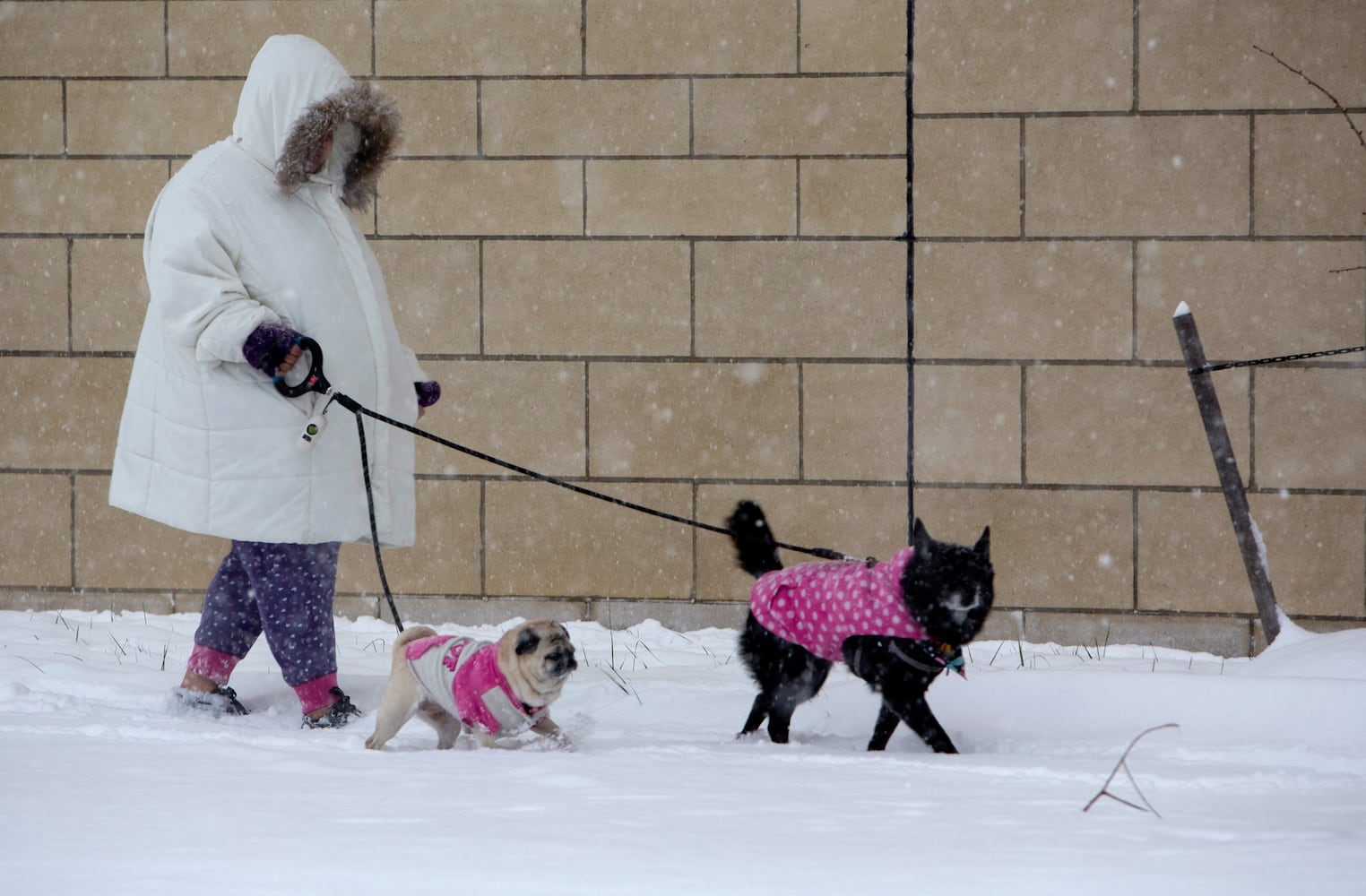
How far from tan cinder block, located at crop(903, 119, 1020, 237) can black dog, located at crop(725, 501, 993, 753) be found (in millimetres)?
2152

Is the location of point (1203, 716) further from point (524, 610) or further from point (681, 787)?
point (524, 610)

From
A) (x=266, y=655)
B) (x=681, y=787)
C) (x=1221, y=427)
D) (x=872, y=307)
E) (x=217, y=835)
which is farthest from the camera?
(x=872, y=307)

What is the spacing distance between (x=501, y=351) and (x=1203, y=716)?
3032 mm

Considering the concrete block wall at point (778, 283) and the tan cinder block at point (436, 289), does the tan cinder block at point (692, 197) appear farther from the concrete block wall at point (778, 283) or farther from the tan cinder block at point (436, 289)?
the tan cinder block at point (436, 289)

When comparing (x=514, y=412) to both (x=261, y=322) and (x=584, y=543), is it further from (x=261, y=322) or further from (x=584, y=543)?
(x=261, y=322)

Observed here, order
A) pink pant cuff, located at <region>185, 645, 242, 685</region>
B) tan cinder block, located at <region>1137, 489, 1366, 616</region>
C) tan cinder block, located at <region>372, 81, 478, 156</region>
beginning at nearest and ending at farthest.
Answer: pink pant cuff, located at <region>185, 645, 242, 685</region>, tan cinder block, located at <region>1137, 489, 1366, 616</region>, tan cinder block, located at <region>372, 81, 478, 156</region>

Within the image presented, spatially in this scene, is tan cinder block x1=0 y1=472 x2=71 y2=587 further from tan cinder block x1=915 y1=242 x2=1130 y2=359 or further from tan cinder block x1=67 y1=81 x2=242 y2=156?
tan cinder block x1=915 y1=242 x2=1130 y2=359

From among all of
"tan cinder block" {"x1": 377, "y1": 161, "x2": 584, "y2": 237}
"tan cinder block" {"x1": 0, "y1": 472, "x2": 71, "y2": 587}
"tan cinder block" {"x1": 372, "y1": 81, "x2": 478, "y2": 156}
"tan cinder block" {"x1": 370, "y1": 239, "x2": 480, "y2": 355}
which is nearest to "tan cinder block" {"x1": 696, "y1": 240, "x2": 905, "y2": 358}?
"tan cinder block" {"x1": 377, "y1": 161, "x2": 584, "y2": 237}

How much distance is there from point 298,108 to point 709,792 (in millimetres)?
2208

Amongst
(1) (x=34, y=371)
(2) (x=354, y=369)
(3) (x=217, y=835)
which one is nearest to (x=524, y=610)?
(2) (x=354, y=369)

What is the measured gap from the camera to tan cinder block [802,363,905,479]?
4.97m

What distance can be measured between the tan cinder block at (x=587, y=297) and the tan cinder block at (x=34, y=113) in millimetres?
1894

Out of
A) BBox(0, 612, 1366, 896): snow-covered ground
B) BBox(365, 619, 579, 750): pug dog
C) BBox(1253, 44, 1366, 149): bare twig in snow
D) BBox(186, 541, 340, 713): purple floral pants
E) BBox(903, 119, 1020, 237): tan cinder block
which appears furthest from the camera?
BBox(903, 119, 1020, 237): tan cinder block

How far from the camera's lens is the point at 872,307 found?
4949 mm
